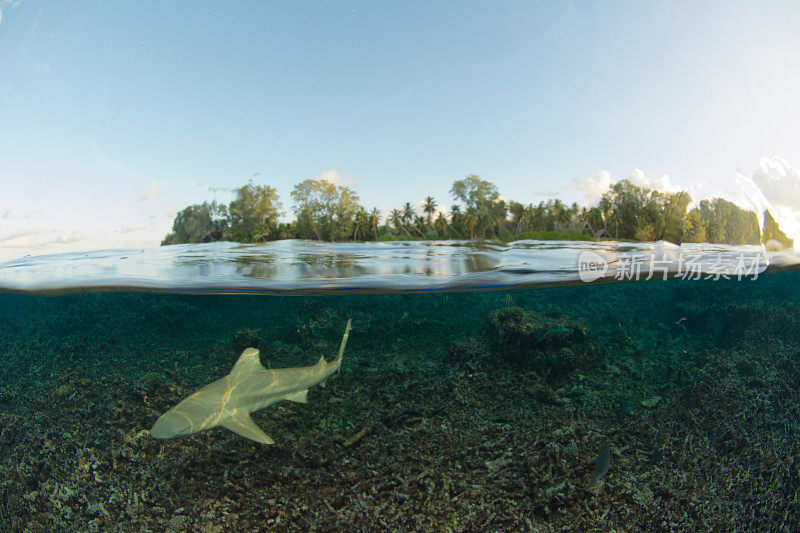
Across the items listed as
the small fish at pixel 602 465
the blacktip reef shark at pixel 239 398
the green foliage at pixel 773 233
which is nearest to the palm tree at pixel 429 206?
the blacktip reef shark at pixel 239 398

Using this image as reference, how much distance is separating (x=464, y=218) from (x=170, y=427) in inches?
208

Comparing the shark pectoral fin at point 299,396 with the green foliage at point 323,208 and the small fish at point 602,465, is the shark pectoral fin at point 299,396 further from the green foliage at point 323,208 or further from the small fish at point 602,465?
the small fish at point 602,465

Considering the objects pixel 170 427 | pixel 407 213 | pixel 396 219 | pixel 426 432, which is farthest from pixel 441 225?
pixel 170 427

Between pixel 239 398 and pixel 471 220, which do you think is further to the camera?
pixel 471 220

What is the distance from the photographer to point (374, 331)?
27.2 ft

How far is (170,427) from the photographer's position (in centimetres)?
335

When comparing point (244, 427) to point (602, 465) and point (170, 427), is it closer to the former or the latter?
point (170, 427)

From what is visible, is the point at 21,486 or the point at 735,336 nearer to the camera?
the point at 21,486

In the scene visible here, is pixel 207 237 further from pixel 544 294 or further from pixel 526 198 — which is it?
pixel 544 294

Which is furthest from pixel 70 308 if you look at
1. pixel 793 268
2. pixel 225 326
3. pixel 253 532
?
pixel 793 268

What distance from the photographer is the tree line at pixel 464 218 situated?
6137mm

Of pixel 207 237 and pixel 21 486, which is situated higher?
pixel 207 237

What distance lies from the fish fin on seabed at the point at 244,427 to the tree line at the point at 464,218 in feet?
11.8

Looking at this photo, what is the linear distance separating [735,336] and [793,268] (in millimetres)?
5841
